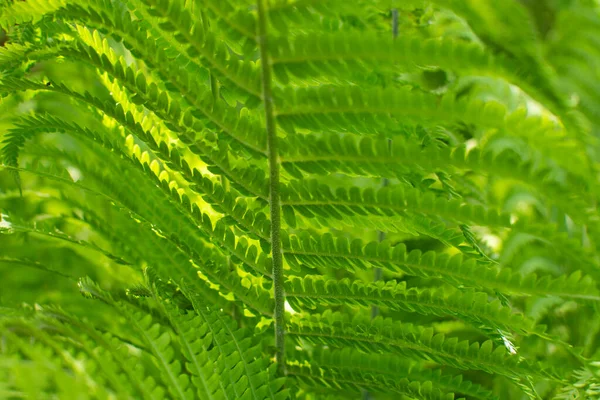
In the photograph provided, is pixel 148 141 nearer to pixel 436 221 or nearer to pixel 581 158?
pixel 436 221

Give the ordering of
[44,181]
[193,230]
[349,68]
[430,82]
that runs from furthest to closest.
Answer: [44,181]
[430,82]
[193,230]
[349,68]

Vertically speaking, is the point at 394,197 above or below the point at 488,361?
above

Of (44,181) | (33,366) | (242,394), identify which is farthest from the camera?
(44,181)

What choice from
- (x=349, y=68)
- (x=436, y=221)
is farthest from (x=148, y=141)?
(x=436, y=221)

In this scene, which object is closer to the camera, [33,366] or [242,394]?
[33,366]
